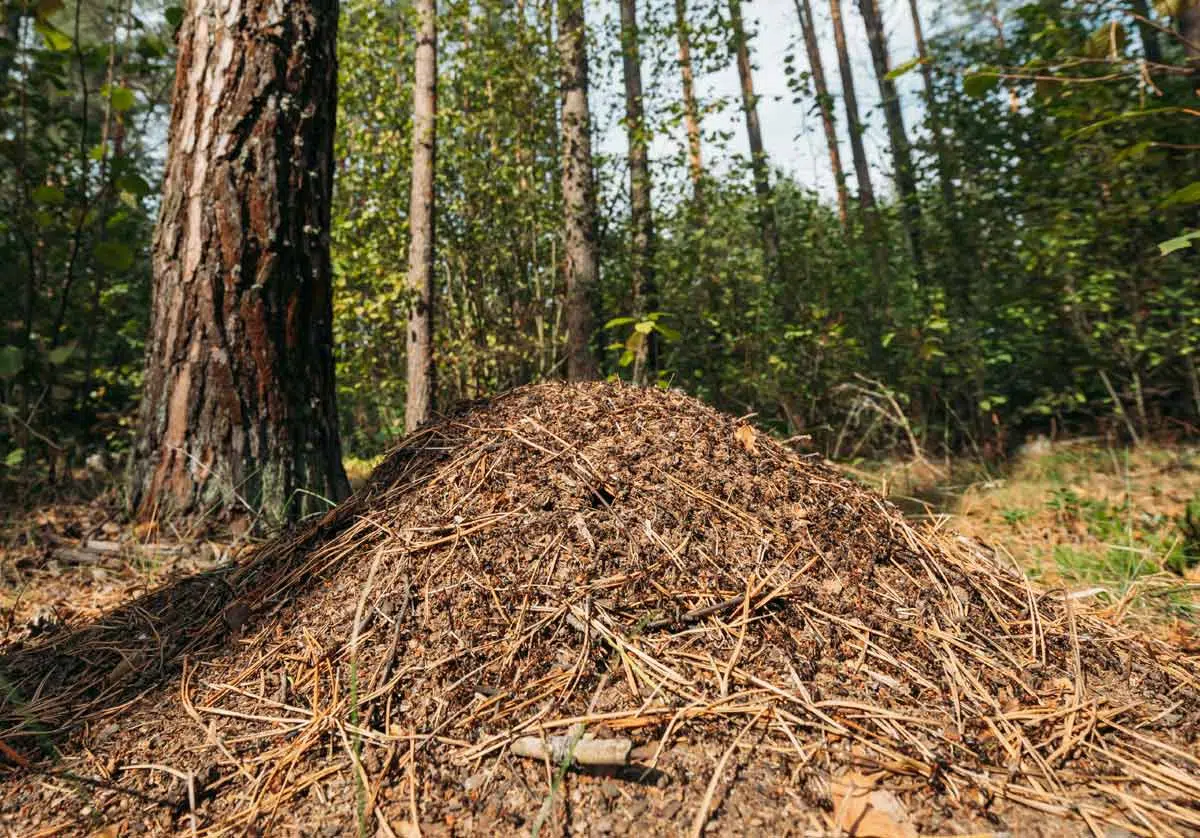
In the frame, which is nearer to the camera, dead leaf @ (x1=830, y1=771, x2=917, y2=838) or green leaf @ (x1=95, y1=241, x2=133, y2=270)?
dead leaf @ (x1=830, y1=771, x2=917, y2=838)

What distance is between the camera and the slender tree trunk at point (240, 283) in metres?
2.40

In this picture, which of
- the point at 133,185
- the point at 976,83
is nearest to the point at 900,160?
the point at 976,83

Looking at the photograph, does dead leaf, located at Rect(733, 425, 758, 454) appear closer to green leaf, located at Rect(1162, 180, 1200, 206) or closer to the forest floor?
the forest floor

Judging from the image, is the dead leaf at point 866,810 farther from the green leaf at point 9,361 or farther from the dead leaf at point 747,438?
the green leaf at point 9,361

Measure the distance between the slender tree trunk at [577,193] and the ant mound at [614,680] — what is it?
12.2 ft

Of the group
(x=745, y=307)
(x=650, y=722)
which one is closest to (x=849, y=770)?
(x=650, y=722)

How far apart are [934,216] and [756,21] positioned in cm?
289

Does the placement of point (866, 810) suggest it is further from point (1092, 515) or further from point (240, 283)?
point (1092, 515)

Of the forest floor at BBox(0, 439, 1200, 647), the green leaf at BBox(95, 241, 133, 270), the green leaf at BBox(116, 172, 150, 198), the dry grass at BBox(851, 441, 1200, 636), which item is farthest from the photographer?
the green leaf at BBox(116, 172, 150, 198)

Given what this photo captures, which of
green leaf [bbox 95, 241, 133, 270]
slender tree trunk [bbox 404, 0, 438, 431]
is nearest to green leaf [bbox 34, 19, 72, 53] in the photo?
green leaf [bbox 95, 241, 133, 270]

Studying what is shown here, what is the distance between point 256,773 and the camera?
1.16m

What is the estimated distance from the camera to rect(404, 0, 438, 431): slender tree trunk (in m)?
5.51

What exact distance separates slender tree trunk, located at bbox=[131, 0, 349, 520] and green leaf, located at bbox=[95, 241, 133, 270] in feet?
0.33

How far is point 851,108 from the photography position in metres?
14.3
